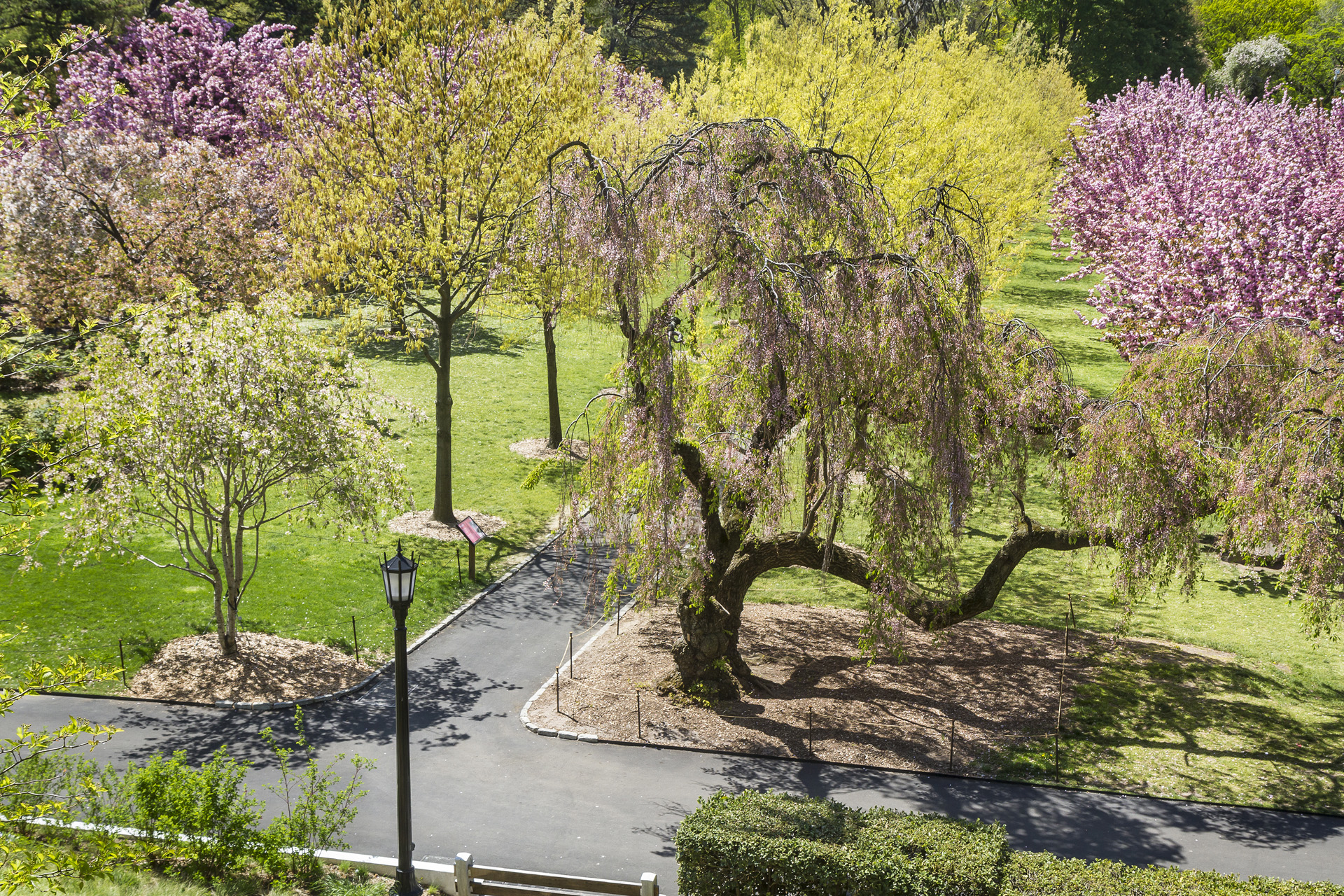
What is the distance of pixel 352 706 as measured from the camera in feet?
52.5

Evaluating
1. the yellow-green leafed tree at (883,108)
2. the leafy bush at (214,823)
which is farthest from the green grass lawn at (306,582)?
the yellow-green leafed tree at (883,108)

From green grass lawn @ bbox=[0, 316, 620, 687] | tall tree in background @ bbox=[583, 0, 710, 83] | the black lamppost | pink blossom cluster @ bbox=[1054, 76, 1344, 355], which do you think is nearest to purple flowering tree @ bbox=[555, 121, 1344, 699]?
pink blossom cluster @ bbox=[1054, 76, 1344, 355]

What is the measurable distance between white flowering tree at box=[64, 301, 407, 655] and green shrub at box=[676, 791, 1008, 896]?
848cm

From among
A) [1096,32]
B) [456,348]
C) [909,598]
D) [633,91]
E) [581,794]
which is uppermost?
[1096,32]

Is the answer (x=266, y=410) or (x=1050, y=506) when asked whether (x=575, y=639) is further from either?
(x=1050, y=506)

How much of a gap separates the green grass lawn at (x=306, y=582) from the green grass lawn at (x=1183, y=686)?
22.3 feet

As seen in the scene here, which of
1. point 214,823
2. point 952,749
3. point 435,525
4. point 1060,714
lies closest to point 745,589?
point 952,749

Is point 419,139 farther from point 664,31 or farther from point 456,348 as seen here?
point 664,31

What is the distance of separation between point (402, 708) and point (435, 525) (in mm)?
13558

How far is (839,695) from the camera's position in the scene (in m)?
16.7

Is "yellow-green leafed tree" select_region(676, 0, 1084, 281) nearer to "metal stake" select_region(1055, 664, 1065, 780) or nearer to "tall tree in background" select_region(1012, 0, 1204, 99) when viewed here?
"metal stake" select_region(1055, 664, 1065, 780)

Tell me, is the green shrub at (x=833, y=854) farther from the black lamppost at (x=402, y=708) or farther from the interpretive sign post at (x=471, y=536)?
the interpretive sign post at (x=471, y=536)

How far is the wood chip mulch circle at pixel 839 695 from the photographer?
50.0 ft

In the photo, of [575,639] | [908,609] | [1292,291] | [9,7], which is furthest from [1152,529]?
[9,7]
